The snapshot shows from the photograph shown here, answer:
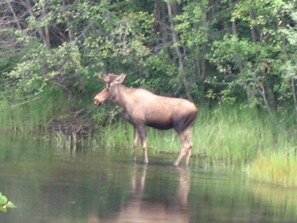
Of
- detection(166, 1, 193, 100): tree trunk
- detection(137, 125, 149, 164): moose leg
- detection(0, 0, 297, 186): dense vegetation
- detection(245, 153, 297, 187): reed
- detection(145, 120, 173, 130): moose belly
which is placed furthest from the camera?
detection(166, 1, 193, 100): tree trunk

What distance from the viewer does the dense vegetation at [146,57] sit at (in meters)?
21.8

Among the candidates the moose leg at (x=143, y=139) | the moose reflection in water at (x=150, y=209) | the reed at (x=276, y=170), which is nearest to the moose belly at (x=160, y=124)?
the moose leg at (x=143, y=139)

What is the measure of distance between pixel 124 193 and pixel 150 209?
1.35 metres

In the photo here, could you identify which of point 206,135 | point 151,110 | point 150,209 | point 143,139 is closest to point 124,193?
point 150,209

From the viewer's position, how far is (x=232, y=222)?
523 inches

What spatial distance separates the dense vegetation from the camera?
71.4 ft

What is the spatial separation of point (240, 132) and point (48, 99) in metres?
6.40

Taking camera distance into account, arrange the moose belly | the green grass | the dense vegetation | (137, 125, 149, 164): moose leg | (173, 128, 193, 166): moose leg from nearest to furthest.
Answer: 1. the green grass
2. (137, 125, 149, 164): moose leg
3. (173, 128, 193, 166): moose leg
4. the moose belly
5. the dense vegetation

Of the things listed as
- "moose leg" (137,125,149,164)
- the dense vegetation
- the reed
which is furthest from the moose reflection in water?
the dense vegetation

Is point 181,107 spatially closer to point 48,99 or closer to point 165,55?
point 165,55

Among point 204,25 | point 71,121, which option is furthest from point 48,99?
point 204,25

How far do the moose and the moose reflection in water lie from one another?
4.06 meters

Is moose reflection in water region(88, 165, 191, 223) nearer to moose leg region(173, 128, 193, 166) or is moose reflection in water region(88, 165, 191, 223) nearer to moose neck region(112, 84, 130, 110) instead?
moose leg region(173, 128, 193, 166)

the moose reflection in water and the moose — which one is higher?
the moose
